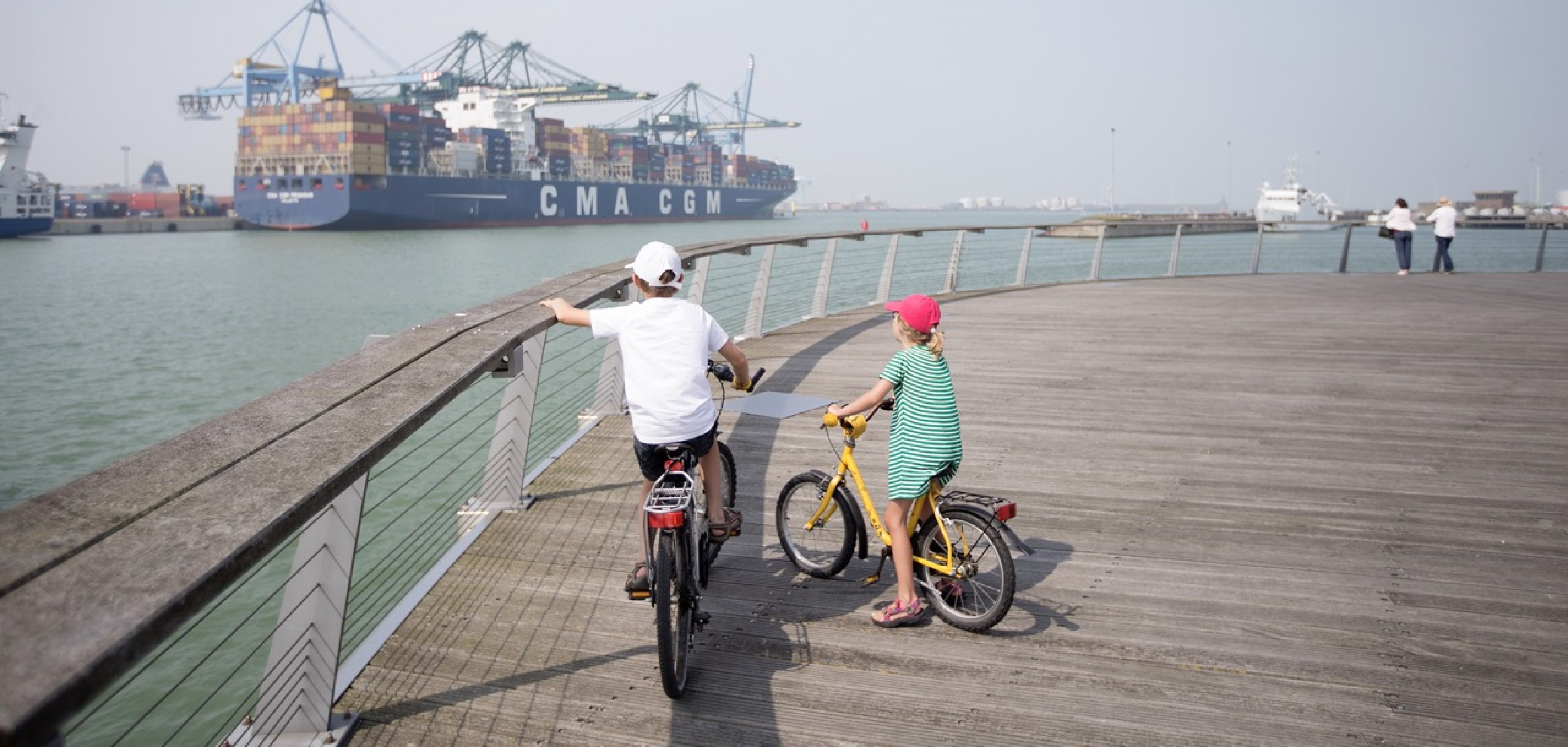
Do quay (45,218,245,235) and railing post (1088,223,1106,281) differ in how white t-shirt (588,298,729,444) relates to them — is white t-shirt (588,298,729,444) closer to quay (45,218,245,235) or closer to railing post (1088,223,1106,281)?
railing post (1088,223,1106,281)

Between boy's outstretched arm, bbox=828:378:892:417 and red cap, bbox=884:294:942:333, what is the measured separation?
8.0 inches

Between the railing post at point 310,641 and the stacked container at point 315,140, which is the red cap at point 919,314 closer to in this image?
the railing post at point 310,641

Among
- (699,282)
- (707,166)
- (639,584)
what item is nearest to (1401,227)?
(699,282)

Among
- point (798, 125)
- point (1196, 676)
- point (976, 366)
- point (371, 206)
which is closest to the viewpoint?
point (1196, 676)

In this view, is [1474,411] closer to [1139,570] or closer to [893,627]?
[1139,570]

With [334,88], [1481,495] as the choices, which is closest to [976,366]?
[1481,495]

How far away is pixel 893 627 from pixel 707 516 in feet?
2.39

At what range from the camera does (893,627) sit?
384cm

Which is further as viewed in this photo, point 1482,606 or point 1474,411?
point 1474,411

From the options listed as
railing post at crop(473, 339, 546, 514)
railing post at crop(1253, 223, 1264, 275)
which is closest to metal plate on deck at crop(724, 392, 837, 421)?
railing post at crop(473, 339, 546, 514)

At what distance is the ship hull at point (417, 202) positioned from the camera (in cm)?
7288

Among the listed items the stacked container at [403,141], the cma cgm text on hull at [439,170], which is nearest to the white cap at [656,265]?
the cma cgm text on hull at [439,170]

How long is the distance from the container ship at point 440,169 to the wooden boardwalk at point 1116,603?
235 ft

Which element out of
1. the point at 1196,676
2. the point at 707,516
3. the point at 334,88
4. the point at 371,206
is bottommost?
the point at 1196,676
